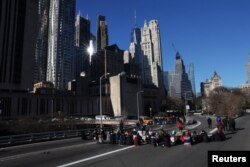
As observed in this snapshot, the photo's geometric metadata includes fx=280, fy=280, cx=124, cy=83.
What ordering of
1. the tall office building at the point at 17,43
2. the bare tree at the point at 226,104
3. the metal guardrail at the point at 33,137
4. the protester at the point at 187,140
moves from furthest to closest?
1. the tall office building at the point at 17,43
2. the bare tree at the point at 226,104
3. the metal guardrail at the point at 33,137
4. the protester at the point at 187,140

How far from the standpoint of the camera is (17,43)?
135 metres

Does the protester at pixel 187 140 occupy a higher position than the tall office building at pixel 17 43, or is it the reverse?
the tall office building at pixel 17 43

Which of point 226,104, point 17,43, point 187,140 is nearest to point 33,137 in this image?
point 187,140

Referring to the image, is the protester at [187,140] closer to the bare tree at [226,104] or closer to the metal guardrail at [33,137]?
the metal guardrail at [33,137]

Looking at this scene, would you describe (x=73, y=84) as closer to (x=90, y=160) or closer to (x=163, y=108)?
(x=163, y=108)

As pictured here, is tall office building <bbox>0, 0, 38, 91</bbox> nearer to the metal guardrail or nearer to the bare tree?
the bare tree

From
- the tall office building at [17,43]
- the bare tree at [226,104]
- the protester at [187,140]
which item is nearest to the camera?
the protester at [187,140]

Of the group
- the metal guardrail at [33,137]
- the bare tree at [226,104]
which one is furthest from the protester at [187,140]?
the bare tree at [226,104]

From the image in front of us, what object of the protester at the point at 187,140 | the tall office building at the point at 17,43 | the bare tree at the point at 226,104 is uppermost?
the tall office building at the point at 17,43

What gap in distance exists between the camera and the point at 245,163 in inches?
378

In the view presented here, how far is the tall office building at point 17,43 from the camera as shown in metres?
130

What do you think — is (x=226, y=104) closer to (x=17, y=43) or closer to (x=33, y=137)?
(x=33, y=137)

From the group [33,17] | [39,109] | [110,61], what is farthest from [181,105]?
[33,17]

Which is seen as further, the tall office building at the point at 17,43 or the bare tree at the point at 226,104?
the tall office building at the point at 17,43
